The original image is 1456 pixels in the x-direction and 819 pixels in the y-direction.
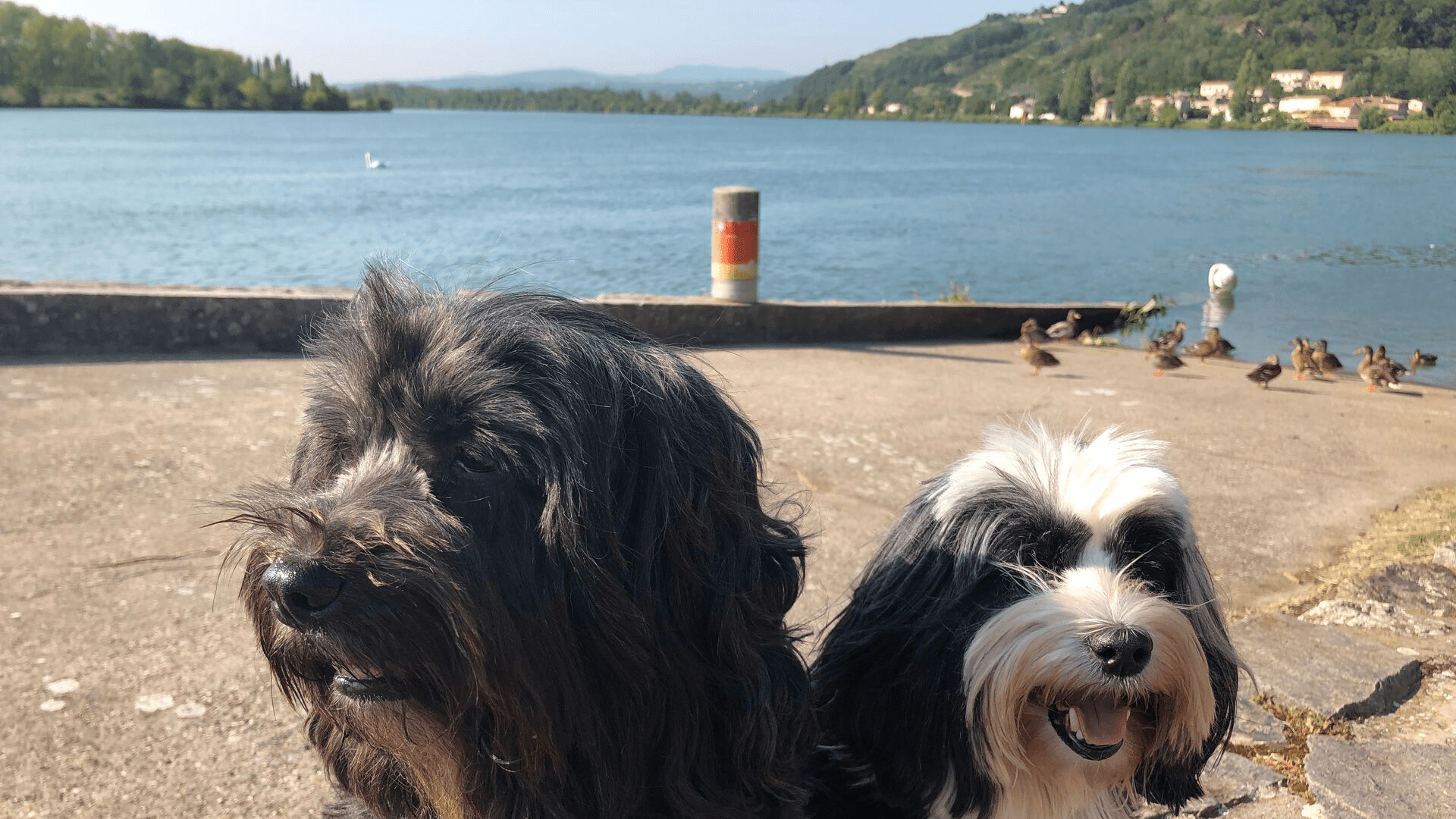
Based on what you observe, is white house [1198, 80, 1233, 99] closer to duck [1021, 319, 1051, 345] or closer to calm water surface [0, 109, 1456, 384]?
calm water surface [0, 109, 1456, 384]

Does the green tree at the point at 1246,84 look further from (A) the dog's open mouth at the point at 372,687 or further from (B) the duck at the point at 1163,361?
(A) the dog's open mouth at the point at 372,687

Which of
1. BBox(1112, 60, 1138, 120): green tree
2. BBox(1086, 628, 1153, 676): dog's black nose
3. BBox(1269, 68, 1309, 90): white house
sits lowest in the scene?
BBox(1086, 628, 1153, 676): dog's black nose

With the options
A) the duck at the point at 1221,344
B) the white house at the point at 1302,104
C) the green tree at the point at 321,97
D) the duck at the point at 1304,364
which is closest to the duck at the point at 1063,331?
the duck at the point at 1221,344

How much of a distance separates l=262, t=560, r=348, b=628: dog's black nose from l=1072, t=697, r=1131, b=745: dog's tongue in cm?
128

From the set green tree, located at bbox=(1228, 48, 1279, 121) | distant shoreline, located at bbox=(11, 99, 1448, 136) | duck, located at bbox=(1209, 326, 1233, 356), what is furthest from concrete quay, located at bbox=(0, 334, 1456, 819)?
green tree, located at bbox=(1228, 48, 1279, 121)

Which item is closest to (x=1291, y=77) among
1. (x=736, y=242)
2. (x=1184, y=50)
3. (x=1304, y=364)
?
(x=1184, y=50)

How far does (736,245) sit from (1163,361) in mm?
3443

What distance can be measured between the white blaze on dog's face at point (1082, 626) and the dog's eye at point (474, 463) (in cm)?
90

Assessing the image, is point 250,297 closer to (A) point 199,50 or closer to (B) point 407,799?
(B) point 407,799

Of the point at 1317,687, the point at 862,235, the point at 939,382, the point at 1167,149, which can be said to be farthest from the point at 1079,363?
the point at 1167,149

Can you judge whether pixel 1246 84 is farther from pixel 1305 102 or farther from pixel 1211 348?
pixel 1211 348

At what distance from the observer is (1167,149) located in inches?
3354

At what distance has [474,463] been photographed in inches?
64.9

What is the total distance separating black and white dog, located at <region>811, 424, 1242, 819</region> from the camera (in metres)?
1.88
